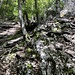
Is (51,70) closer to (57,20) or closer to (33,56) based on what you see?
(33,56)

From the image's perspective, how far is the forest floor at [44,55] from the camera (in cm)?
1137

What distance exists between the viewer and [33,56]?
1277 cm

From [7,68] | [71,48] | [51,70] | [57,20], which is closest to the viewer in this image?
[51,70]

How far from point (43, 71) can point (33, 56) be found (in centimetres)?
193

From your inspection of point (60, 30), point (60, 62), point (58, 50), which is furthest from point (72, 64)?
point (60, 30)

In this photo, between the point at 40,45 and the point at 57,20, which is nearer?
the point at 40,45

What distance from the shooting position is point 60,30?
53.4 ft

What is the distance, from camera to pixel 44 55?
1243cm

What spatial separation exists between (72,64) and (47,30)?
6.03 meters

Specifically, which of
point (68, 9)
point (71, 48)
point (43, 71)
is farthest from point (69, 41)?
point (68, 9)

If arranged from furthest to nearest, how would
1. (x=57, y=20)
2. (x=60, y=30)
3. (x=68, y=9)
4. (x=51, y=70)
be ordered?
(x=68, y=9), (x=57, y=20), (x=60, y=30), (x=51, y=70)

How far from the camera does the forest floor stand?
11367mm

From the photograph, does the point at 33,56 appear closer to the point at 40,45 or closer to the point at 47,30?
the point at 40,45

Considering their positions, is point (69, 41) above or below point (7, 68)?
above
